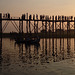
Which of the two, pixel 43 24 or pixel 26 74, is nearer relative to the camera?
pixel 26 74

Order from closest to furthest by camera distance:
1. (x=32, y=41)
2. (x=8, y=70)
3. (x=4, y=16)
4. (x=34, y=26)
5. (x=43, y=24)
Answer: (x=8, y=70), (x=32, y=41), (x=4, y=16), (x=34, y=26), (x=43, y=24)

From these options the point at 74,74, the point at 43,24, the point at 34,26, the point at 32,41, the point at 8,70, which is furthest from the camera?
the point at 43,24

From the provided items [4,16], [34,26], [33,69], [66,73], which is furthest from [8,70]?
[34,26]

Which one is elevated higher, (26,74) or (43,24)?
(43,24)

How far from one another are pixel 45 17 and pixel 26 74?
56.7 metres

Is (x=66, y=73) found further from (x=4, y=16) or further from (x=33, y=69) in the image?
(x=4, y=16)

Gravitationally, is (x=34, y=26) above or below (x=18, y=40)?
above

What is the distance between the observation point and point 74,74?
15.8 metres

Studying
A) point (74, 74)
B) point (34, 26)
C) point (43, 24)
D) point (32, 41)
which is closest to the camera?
point (74, 74)

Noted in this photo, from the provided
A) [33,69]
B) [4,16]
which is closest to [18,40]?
[4,16]

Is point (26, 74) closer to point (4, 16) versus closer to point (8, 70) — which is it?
point (8, 70)

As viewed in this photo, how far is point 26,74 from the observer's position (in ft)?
52.1

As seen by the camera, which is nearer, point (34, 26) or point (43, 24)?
point (34, 26)

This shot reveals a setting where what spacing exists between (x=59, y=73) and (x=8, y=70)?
4564 mm
